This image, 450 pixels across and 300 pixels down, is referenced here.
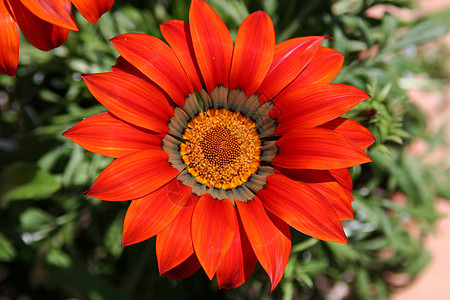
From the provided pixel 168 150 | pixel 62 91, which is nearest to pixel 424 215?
pixel 168 150

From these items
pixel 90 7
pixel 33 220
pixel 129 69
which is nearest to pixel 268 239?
pixel 129 69

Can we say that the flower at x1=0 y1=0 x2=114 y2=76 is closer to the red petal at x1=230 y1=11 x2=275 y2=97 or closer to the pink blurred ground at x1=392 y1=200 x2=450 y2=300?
the red petal at x1=230 y1=11 x2=275 y2=97

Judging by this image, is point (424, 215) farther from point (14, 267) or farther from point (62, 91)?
point (14, 267)

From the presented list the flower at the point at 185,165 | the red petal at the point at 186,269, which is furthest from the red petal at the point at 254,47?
the red petal at the point at 186,269

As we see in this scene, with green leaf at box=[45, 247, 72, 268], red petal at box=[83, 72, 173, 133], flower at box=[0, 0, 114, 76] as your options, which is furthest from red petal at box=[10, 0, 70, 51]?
green leaf at box=[45, 247, 72, 268]

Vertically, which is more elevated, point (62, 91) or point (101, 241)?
point (62, 91)

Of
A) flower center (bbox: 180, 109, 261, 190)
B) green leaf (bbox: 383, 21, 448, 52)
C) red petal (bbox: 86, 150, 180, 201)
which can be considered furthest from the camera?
green leaf (bbox: 383, 21, 448, 52)

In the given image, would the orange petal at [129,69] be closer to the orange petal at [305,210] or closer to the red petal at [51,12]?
the red petal at [51,12]

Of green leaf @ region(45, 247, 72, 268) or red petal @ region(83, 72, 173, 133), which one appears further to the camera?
green leaf @ region(45, 247, 72, 268)

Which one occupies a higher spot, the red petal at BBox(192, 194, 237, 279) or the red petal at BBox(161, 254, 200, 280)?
the red petal at BBox(192, 194, 237, 279)
